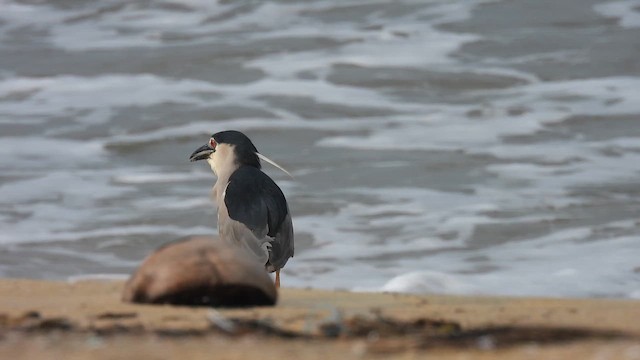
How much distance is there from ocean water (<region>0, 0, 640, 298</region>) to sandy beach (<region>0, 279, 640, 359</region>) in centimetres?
341

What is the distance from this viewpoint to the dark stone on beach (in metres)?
4.35

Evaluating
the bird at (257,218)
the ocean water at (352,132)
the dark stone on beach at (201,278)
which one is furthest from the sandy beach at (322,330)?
the ocean water at (352,132)

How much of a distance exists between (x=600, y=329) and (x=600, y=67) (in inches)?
425

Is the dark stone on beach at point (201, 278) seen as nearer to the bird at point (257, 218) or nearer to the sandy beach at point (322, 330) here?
the sandy beach at point (322, 330)

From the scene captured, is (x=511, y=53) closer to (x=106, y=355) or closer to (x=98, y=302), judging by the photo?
(x=98, y=302)

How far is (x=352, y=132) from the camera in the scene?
41.5 ft

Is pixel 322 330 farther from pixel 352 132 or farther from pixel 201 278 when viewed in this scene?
pixel 352 132

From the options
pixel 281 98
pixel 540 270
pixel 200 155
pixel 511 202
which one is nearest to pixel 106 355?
pixel 200 155

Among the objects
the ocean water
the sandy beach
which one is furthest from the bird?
the sandy beach

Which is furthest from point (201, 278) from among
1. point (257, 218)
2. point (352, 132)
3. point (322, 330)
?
point (352, 132)

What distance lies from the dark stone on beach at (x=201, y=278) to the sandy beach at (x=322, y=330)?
7cm

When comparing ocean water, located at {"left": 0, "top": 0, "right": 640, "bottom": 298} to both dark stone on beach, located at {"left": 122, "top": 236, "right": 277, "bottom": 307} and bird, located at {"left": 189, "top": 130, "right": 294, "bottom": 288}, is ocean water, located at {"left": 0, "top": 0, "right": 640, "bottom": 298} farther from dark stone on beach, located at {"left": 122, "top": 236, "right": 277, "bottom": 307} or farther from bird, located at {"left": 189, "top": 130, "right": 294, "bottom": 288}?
dark stone on beach, located at {"left": 122, "top": 236, "right": 277, "bottom": 307}

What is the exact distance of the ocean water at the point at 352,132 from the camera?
8977 millimetres

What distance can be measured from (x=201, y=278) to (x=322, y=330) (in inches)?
28.4
